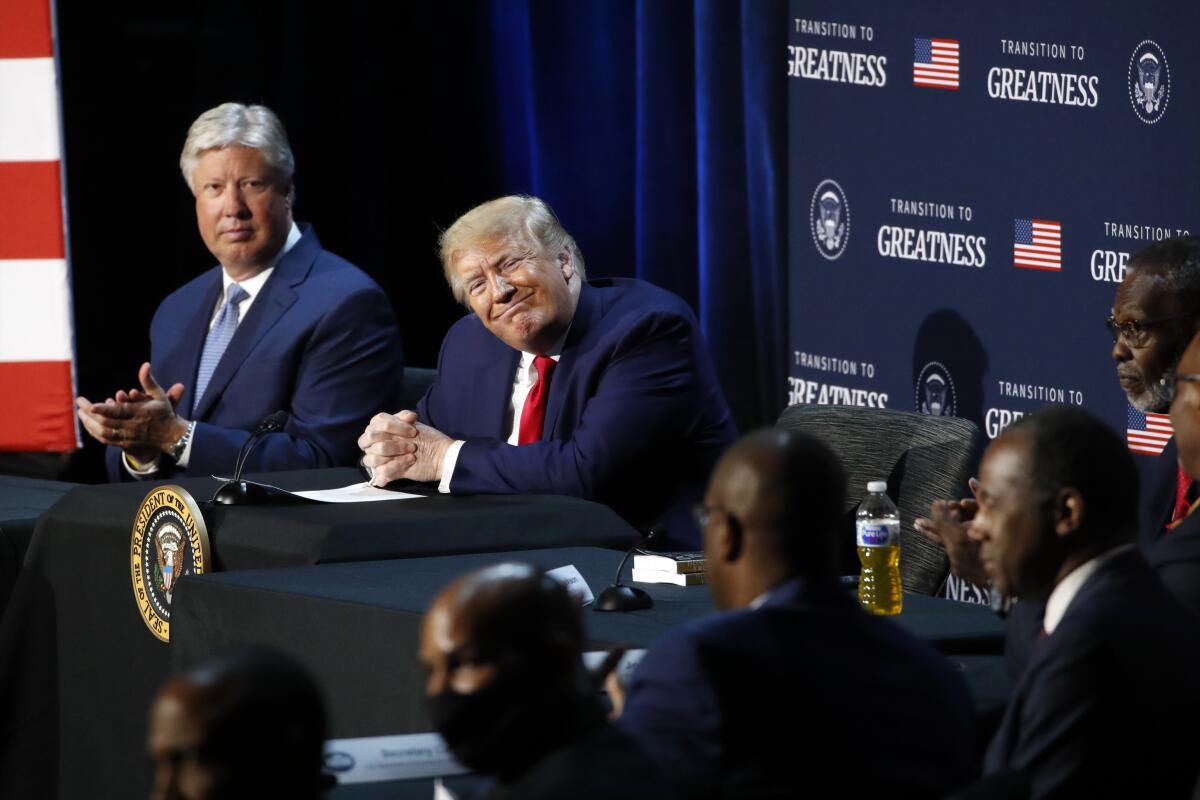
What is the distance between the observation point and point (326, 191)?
639 cm

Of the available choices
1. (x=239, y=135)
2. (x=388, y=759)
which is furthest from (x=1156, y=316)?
(x=239, y=135)

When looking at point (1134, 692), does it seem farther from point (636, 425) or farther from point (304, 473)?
point (304, 473)

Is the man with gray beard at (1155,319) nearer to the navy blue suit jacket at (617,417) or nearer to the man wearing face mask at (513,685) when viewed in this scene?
the navy blue suit jacket at (617,417)

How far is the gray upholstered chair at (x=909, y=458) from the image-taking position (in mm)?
3721

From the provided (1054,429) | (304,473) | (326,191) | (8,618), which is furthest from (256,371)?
(1054,429)

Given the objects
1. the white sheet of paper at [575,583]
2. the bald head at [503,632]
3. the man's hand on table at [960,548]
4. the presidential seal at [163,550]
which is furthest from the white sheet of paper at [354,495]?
the bald head at [503,632]

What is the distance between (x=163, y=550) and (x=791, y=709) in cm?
202

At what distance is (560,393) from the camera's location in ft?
13.4

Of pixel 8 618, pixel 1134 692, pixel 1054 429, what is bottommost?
pixel 8 618

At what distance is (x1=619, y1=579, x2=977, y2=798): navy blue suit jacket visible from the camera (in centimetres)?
173

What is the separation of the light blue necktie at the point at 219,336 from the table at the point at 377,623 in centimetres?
171

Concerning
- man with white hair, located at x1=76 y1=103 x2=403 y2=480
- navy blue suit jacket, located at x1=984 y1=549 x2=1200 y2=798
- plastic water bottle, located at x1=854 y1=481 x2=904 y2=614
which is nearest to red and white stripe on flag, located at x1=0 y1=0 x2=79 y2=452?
man with white hair, located at x1=76 y1=103 x2=403 y2=480

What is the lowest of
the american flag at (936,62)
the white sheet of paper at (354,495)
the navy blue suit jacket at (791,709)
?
the white sheet of paper at (354,495)

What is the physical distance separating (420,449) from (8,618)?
0.89 meters
